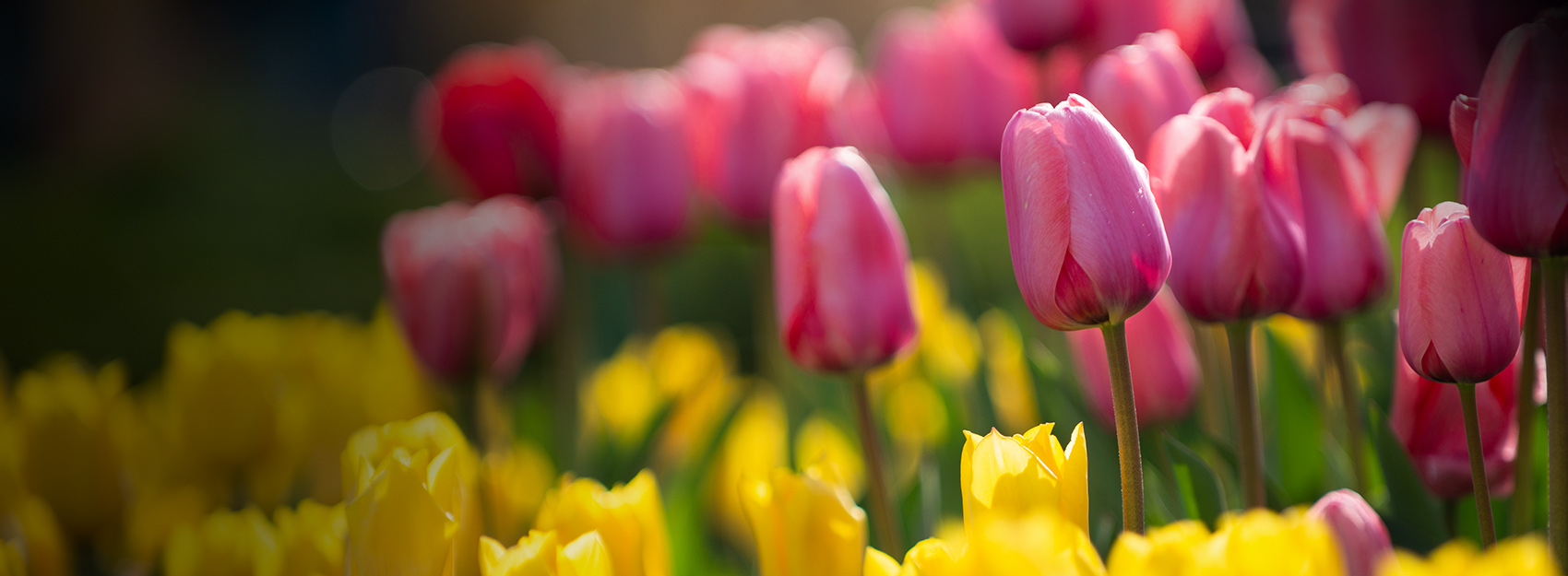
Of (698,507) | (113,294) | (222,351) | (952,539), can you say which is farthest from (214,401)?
(113,294)

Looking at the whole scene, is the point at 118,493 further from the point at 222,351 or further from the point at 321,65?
the point at 321,65

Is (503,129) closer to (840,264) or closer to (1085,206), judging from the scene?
(840,264)

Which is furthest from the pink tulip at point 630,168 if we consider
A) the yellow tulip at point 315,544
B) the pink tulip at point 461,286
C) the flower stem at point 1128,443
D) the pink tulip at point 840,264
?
the flower stem at point 1128,443

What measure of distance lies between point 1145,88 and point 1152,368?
284 mm

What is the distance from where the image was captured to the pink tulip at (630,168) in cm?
108

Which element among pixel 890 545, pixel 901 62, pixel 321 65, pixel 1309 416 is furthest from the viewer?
pixel 321 65

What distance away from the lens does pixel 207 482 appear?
0.83 metres

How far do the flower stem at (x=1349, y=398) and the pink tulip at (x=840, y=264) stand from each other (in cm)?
23

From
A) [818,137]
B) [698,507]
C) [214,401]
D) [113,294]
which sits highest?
[818,137]

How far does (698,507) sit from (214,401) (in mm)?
395

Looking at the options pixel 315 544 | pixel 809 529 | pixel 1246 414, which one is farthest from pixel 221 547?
pixel 1246 414

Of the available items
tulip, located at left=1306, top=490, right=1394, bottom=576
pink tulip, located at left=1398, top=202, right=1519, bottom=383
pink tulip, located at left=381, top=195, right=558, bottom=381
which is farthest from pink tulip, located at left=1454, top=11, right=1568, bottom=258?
pink tulip, located at left=381, top=195, right=558, bottom=381

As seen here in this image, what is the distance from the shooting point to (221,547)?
588mm

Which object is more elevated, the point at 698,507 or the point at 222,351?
the point at 222,351
